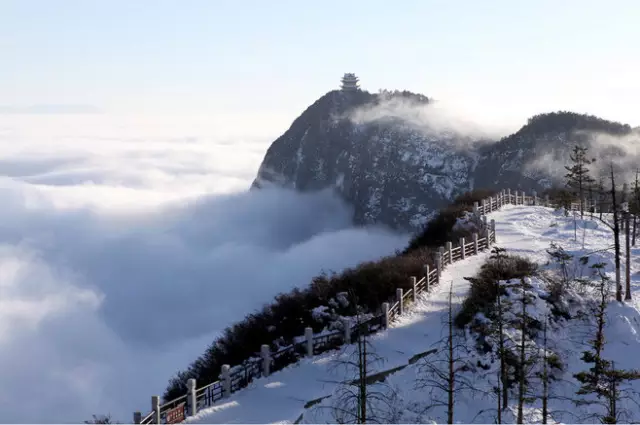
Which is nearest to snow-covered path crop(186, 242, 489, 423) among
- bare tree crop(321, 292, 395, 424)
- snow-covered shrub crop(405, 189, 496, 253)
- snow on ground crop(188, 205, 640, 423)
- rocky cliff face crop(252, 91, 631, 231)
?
snow on ground crop(188, 205, 640, 423)

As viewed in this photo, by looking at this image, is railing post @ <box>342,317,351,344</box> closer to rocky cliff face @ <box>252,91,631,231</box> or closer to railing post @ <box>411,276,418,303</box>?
railing post @ <box>411,276,418,303</box>

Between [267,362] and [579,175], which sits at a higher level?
[579,175]

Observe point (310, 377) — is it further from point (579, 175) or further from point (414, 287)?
point (579, 175)

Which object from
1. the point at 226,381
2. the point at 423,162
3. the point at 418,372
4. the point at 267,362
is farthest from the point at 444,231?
the point at 423,162

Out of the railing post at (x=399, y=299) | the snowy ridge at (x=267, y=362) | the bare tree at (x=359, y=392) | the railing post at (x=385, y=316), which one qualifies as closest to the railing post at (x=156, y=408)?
the snowy ridge at (x=267, y=362)

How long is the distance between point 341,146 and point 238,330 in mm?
169491

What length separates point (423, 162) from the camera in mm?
171125

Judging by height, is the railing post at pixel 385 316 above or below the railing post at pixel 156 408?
above

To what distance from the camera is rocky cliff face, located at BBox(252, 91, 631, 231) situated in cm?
14012

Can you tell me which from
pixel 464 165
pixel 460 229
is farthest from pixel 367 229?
pixel 460 229

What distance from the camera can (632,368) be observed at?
2328 cm

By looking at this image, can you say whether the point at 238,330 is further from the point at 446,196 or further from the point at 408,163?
the point at 408,163

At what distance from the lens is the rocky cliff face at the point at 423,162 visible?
140 metres

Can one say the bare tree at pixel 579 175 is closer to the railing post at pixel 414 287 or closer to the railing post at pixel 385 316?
the railing post at pixel 414 287
